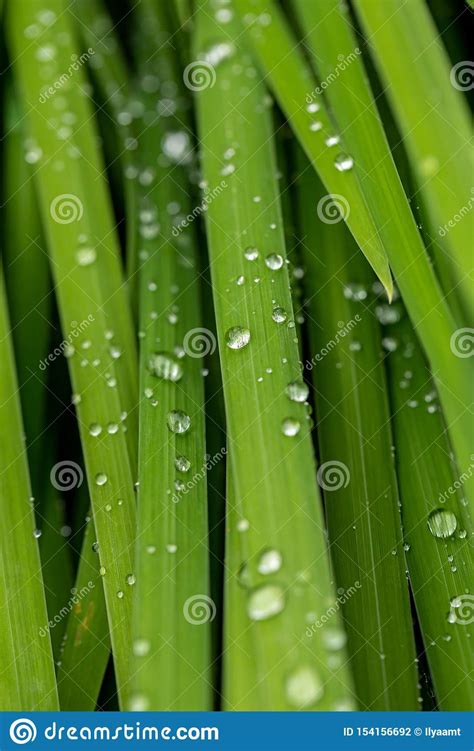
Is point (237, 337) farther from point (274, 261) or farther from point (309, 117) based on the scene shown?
point (309, 117)

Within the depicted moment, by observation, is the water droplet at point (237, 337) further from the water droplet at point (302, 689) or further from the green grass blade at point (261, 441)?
the water droplet at point (302, 689)

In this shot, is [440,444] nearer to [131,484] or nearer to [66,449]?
[131,484]

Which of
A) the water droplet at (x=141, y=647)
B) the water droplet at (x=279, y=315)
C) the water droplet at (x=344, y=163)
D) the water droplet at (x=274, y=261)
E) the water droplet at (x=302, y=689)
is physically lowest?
the water droplet at (x=302, y=689)

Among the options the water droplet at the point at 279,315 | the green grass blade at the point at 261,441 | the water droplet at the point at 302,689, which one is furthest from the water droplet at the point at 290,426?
the water droplet at the point at 302,689

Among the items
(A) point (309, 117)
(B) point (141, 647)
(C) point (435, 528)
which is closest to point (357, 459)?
(C) point (435, 528)

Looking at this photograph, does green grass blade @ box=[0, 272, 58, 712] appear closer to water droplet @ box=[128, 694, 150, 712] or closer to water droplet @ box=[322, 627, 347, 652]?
water droplet @ box=[128, 694, 150, 712]

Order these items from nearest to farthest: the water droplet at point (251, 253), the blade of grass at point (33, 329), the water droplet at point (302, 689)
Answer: the water droplet at point (302, 689) → the water droplet at point (251, 253) → the blade of grass at point (33, 329)
